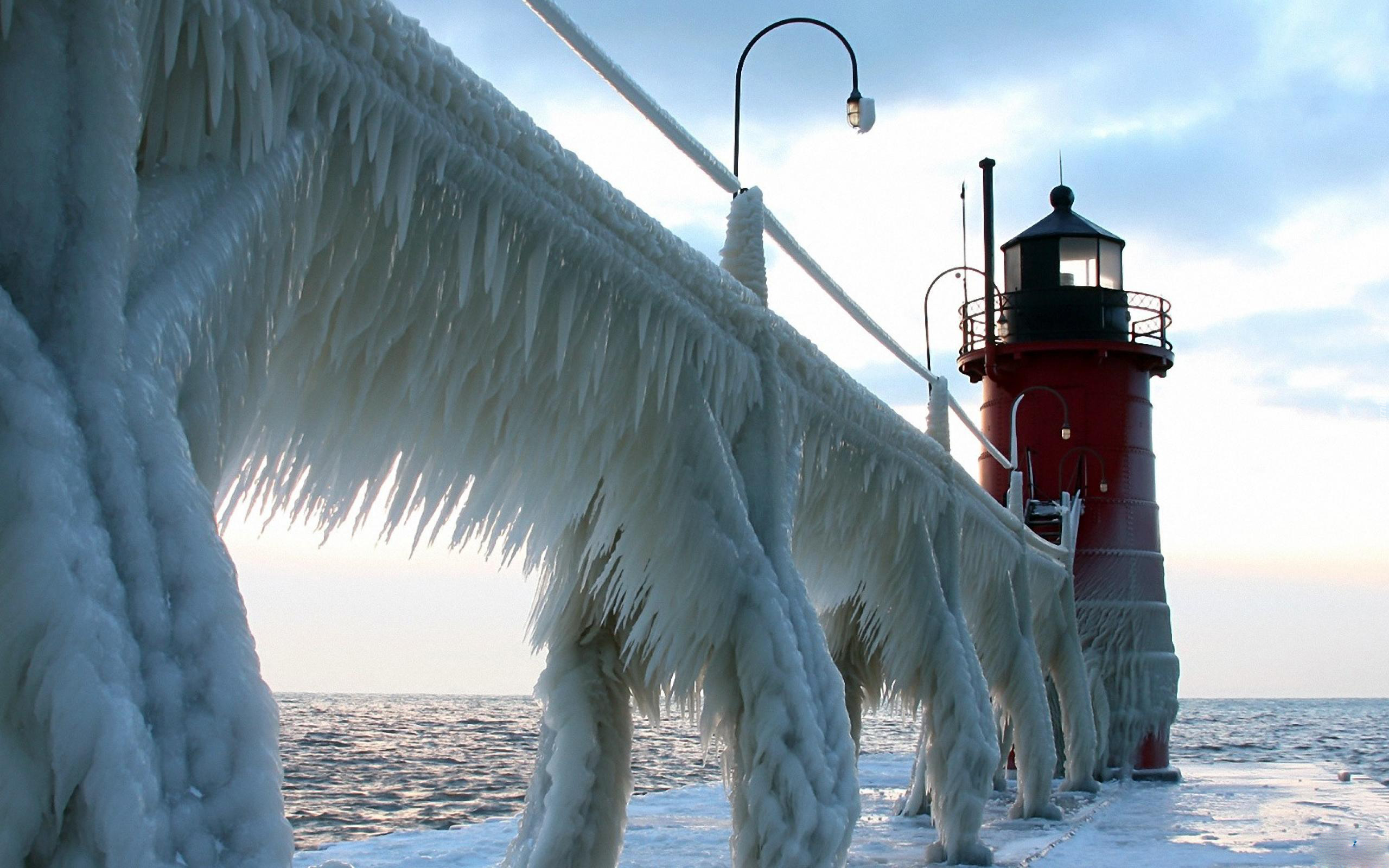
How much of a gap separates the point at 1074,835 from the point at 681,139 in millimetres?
7997

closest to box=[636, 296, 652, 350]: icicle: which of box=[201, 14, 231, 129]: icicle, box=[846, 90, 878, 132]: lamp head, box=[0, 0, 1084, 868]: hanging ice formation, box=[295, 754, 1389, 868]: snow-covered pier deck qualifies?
box=[0, 0, 1084, 868]: hanging ice formation

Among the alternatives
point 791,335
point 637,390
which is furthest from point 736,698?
point 791,335

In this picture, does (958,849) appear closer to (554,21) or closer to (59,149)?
(554,21)

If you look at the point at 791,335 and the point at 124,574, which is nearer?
the point at 124,574

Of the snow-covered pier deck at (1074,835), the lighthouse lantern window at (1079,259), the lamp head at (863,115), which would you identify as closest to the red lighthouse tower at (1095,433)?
the lighthouse lantern window at (1079,259)

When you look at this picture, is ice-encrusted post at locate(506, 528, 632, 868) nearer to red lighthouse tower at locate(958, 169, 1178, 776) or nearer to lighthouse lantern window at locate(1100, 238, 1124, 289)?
red lighthouse tower at locate(958, 169, 1178, 776)

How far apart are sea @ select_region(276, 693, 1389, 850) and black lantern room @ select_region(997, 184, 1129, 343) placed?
7044 mm

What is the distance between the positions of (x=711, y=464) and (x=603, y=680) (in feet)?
4.52

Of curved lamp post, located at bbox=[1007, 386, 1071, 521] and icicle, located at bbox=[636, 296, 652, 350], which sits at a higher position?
curved lamp post, located at bbox=[1007, 386, 1071, 521]

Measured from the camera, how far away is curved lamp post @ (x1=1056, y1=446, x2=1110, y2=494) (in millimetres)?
17500

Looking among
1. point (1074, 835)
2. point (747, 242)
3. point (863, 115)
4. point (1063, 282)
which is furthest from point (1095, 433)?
point (747, 242)

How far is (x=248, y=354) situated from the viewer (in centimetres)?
241

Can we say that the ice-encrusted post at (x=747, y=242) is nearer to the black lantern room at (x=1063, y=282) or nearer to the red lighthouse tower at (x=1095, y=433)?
the red lighthouse tower at (x=1095, y=433)

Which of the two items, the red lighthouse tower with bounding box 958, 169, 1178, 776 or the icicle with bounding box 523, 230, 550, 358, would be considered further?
the red lighthouse tower with bounding box 958, 169, 1178, 776
